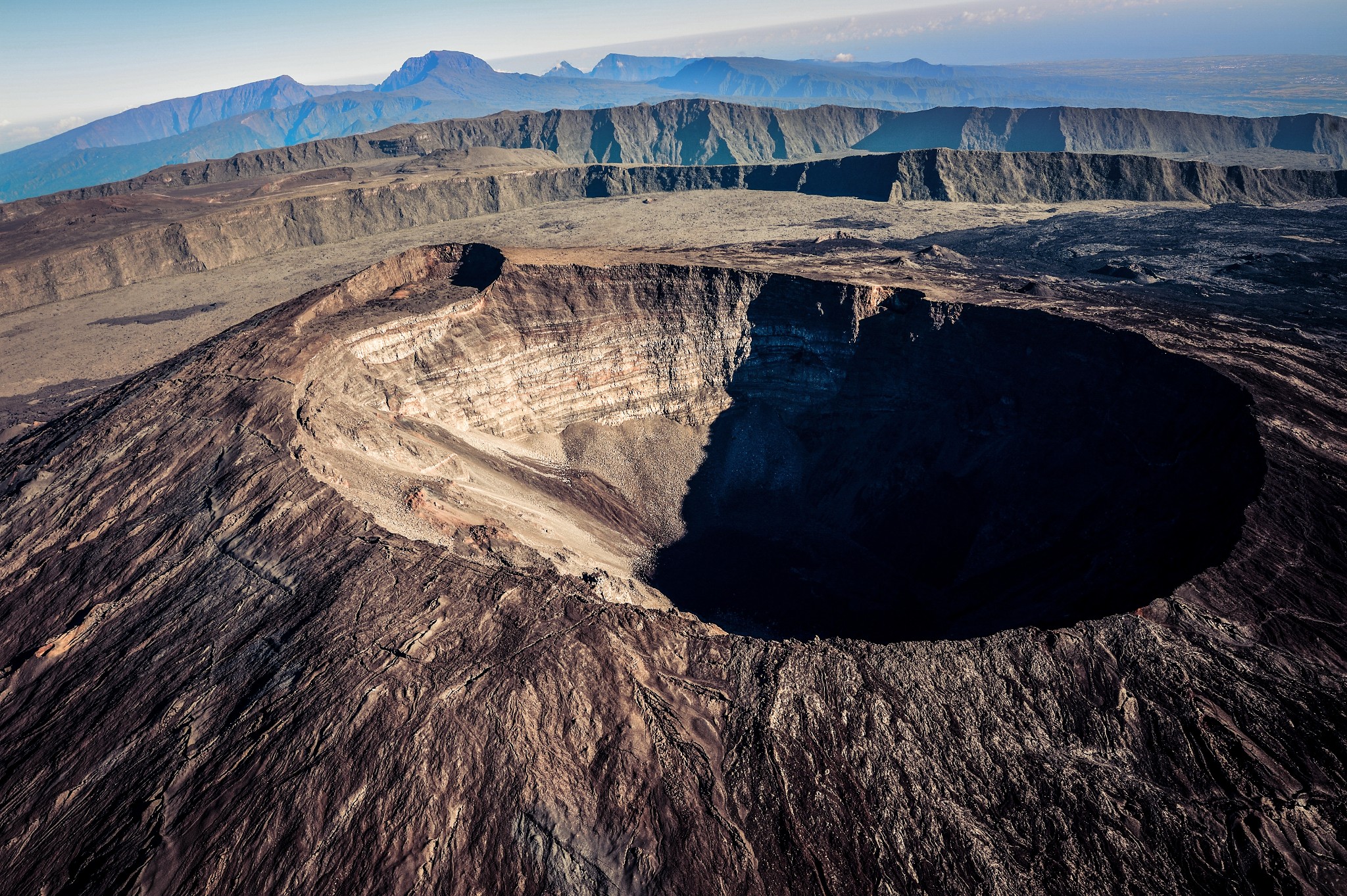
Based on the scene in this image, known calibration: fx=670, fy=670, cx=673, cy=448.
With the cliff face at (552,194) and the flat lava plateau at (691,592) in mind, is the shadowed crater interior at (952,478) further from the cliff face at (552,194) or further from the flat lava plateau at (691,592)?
the cliff face at (552,194)

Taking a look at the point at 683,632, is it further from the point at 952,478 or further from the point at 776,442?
the point at 776,442

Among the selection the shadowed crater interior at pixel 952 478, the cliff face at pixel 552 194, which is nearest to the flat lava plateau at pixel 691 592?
the shadowed crater interior at pixel 952 478

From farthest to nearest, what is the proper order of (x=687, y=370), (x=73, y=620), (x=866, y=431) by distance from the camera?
1. (x=687, y=370)
2. (x=866, y=431)
3. (x=73, y=620)

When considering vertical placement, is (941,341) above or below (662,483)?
Answer: above

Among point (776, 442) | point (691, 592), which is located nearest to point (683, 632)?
point (691, 592)

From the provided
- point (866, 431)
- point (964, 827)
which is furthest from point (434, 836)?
point (866, 431)

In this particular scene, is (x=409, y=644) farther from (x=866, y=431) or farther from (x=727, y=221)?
(x=727, y=221)
